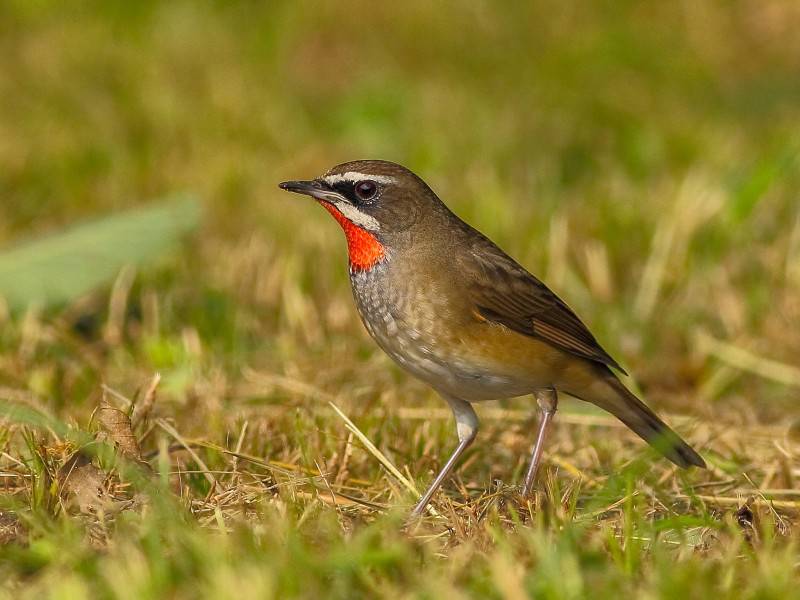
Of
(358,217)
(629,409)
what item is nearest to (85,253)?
(358,217)

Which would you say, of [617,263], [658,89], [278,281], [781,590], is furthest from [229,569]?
[658,89]

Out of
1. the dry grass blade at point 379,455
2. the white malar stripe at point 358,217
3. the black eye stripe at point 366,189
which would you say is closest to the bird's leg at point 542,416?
the dry grass blade at point 379,455

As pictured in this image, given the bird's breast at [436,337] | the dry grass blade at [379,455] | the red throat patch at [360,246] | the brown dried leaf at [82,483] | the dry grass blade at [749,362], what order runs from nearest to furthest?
1. the brown dried leaf at [82,483]
2. the dry grass blade at [379,455]
3. the bird's breast at [436,337]
4. the red throat patch at [360,246]
5. the dry grass blade at [749,362]

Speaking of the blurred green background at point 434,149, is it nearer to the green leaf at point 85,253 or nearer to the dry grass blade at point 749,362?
the dry grass blade at point 749,362

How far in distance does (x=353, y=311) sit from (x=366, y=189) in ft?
7.95

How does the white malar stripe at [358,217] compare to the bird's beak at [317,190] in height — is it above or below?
below

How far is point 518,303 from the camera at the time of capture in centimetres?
593

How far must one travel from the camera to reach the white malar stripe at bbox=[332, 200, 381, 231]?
19.1 feet

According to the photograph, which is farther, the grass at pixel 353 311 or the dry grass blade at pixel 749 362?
Answer: the dry grass blade at pixel 749 362

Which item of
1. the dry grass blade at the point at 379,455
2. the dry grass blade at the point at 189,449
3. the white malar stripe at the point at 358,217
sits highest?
the white malar stripe at the point at 358,217

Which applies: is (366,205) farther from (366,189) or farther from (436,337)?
(436,337)

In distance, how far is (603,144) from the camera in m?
11.5

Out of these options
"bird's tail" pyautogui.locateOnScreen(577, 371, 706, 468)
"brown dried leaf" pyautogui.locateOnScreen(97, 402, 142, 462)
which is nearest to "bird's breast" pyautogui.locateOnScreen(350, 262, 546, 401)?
"bird's tail" pyautogui.locateOnScreen(577, 371, 706, 468)

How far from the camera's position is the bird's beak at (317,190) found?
5.79 metres
